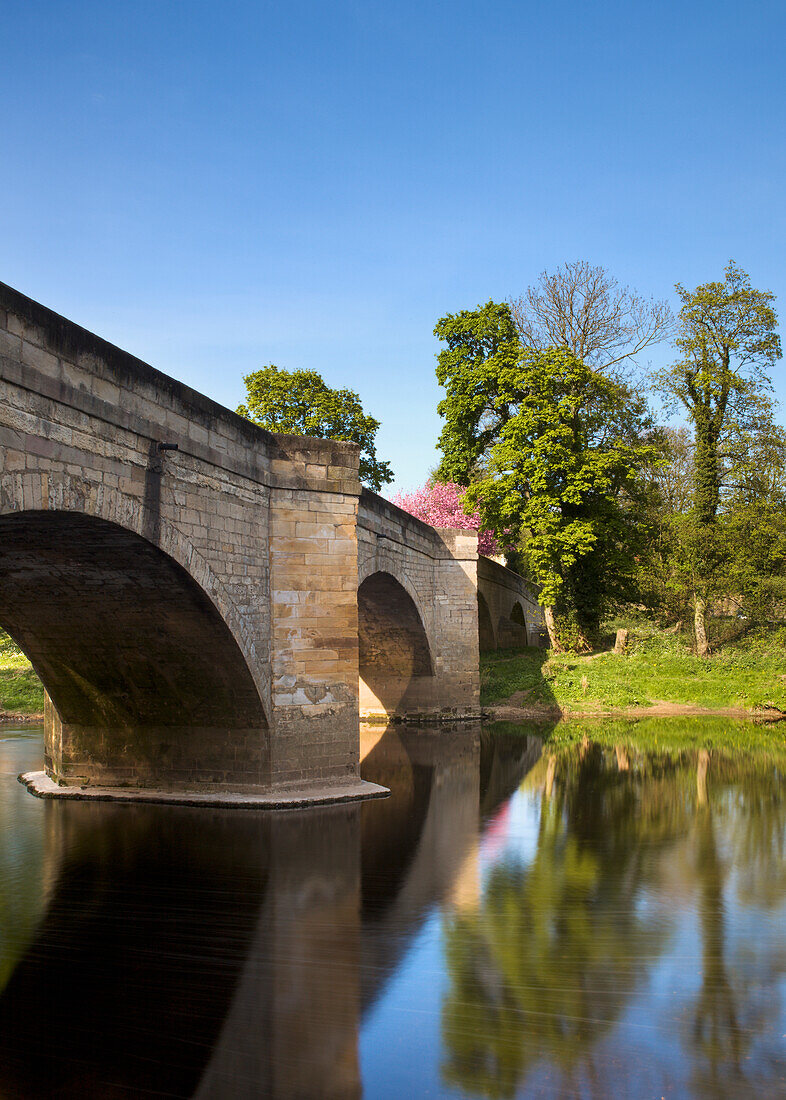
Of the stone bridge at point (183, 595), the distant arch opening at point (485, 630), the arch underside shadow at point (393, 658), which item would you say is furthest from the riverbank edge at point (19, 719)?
the distant arch opening at point (485, 630)

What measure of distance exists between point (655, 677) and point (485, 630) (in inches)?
273

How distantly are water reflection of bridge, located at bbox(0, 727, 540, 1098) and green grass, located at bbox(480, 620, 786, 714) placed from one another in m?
11.7

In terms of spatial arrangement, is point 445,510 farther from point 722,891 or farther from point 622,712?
point 722,891

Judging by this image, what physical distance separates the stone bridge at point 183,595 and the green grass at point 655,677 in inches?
473

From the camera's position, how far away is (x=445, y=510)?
1303 inches

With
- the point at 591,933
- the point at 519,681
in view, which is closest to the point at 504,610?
the point at 519,681

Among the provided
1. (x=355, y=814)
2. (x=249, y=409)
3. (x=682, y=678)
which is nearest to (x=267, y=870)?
(x=355, y=814)

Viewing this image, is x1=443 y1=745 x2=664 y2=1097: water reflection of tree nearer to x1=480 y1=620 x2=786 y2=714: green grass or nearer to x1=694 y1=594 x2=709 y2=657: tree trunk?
x1=480 y1=620 x2=786 y2=714: green grass

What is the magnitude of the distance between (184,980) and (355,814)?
5.20 m

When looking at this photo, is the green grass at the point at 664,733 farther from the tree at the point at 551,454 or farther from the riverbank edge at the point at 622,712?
the tree at the point at 551,454

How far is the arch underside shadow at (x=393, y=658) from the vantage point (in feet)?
66.0

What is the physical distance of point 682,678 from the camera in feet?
74.2

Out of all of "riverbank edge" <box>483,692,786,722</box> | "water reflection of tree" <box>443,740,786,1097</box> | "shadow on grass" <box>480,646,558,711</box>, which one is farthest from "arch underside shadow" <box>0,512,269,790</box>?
"shadow on grass" <box>480,646,558,711</box>

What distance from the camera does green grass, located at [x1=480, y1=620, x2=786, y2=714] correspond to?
2166cm
